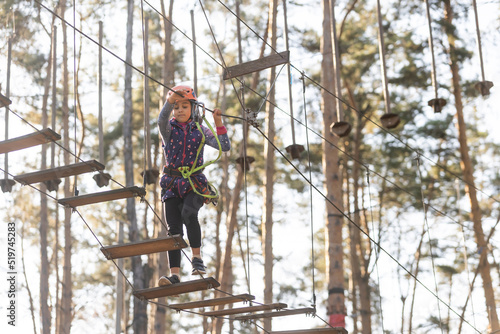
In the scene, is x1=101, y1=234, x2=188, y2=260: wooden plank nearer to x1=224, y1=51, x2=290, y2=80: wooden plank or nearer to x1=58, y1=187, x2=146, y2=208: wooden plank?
x1=58, y1=187, x2=146, y2=208: wooden plank

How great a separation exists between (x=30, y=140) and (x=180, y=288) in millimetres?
1261

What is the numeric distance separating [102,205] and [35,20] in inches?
205

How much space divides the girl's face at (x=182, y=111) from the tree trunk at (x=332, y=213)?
359 cm

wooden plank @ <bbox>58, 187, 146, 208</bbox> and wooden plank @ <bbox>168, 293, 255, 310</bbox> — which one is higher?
wooden plank @ <bbox>58, 187, 146, 208</bbox>

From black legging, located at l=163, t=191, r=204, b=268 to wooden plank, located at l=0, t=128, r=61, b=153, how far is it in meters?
0.91

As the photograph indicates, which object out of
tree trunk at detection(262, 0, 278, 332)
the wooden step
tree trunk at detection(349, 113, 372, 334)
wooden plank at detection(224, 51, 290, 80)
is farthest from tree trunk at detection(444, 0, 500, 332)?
wooden plank at detection(224, 51, 290, 80)

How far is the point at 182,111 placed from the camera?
5188 millimetres

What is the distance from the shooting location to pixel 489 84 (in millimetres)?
6820

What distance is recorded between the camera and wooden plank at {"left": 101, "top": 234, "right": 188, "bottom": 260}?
455cm

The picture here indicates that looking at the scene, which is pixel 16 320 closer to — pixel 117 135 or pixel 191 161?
pixel 117 135

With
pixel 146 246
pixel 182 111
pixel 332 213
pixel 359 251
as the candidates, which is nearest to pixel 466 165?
pixel 359 251

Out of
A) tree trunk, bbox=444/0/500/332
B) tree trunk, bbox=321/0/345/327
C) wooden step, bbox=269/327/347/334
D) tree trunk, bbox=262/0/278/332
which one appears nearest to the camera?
wooden step, bbox=269/327/347/334

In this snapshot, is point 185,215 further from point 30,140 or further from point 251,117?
point 30,140

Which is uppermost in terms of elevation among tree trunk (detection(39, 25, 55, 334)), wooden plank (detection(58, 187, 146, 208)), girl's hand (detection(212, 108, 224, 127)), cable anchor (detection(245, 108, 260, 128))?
tree trunk (detection(39, 25, 55, 334))
